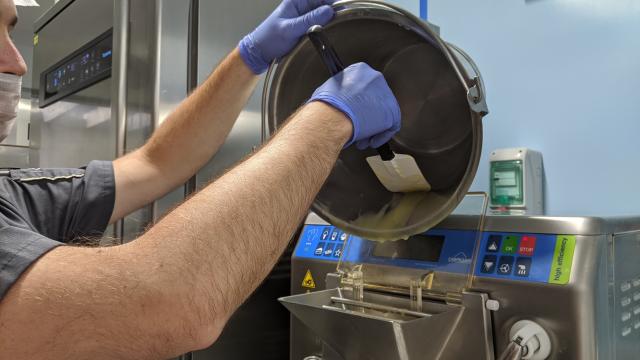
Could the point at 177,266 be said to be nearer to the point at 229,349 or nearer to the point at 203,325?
the point at 203,325

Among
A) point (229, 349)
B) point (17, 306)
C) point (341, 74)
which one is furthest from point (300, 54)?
point (229, 349)

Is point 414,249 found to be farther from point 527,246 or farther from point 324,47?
point 324,47

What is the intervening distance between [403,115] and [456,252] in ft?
1.01

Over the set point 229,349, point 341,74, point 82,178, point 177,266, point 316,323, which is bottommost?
point 229,349

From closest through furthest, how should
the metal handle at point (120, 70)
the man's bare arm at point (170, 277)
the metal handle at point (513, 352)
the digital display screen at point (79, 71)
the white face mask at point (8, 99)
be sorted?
the man's bare arm at point (170, 277) → the metal handle at point (513, 352) → the white face mask at point (8, 99) → the metal handle at point (120, 70) → the digital display screen at point (79, 71)

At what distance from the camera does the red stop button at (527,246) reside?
783 mm

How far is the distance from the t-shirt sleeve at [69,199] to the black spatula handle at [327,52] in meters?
0.63

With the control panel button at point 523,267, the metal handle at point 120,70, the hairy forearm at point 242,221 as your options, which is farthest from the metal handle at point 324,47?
the metal handle at point 120,70

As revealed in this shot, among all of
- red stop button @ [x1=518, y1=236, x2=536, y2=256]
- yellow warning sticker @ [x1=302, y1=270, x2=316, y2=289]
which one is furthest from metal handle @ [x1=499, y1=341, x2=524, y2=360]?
yellow warning sticker @ [x1=302, y1=270, x2=316, y2=289]

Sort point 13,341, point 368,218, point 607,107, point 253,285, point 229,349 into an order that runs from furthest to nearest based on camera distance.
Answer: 1. point 229,349
2. point 607,107
3. point 368,218
4. point 253,285
5. point 13,341

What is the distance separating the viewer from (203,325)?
622 mm

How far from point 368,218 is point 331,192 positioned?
3.8 inches

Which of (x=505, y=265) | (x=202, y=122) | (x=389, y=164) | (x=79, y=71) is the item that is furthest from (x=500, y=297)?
(x=79, y=71)

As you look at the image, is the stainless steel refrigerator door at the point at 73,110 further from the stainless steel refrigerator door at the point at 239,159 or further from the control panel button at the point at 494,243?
the control panel button at the point at 494,243
